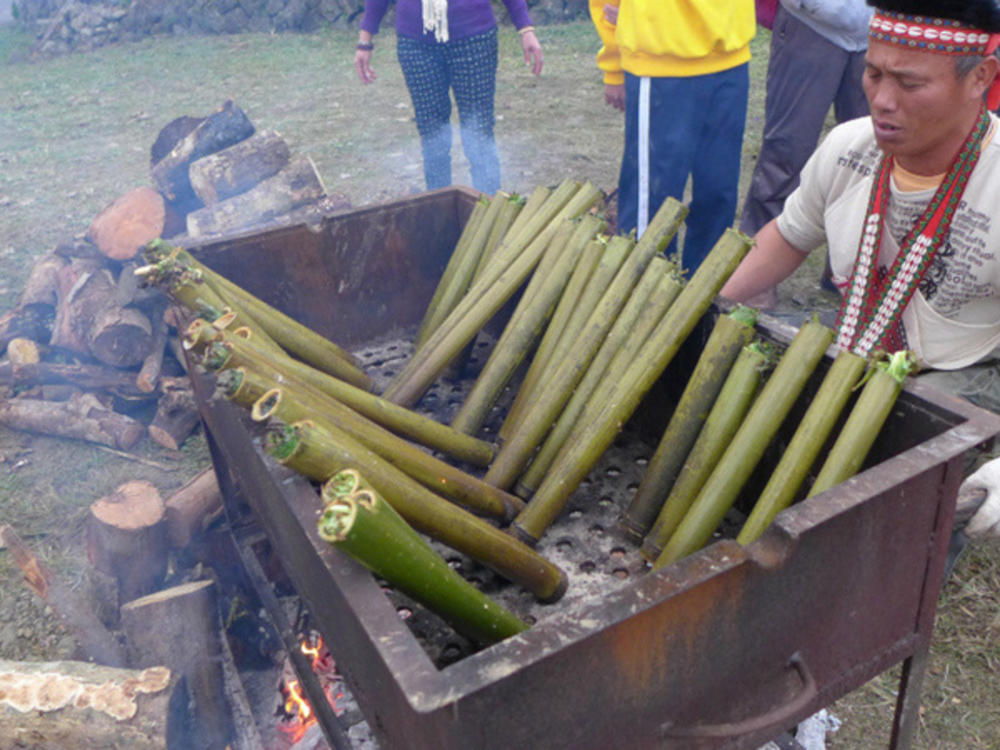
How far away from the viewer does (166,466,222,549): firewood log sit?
10.0 ft

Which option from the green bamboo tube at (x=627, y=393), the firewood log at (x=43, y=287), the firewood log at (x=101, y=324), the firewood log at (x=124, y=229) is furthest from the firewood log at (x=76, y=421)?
the green bamboo tube at (x=627, y=393)

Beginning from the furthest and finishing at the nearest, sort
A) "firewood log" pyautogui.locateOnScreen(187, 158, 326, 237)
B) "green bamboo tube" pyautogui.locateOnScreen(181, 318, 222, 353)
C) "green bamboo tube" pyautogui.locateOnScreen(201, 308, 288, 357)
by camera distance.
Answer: "firewood log" pyautogui.locateOnScreen(187, 158, 326, 237), "green bamboo tube" pyautogui.locateOnScreen(201, 308, 288, 357), "green bamboo tube" pyautogui.locateOnScreen(181, 318, 222, 353)

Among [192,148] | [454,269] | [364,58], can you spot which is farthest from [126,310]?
[364,58]

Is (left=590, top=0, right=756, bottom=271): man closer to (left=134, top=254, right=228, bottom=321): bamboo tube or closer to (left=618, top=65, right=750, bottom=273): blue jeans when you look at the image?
(left=618, top=65, right=750, bottom=273): blue jeans

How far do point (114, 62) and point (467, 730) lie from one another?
50.1 ft

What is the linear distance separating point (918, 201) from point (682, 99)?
6.73 ft

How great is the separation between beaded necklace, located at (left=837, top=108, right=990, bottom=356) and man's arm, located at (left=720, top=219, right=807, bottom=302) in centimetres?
26

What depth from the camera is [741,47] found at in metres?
4.22

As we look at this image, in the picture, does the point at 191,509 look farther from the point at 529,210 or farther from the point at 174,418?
the point at 529,210

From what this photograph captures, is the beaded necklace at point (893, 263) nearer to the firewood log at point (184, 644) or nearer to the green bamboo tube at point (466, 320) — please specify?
the green bamboo tube at point (466, 320)

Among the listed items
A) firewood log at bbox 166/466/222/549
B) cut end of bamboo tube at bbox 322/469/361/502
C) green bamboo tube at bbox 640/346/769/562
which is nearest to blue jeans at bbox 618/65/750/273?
firewood log at bbox 166/466/222/549

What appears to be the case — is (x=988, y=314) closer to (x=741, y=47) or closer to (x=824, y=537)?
(x=824, y=537)

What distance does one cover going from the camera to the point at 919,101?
2.18 m

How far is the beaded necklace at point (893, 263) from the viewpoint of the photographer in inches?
91.5
